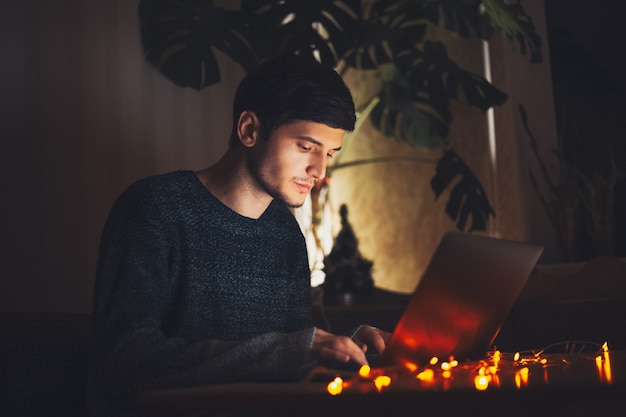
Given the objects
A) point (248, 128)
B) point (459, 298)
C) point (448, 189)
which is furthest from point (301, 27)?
point (459, 298)

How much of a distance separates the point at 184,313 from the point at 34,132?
0.88 meters

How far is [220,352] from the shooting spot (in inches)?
41.3

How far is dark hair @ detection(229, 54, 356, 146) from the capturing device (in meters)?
1.44

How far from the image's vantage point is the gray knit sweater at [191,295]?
3.42ft

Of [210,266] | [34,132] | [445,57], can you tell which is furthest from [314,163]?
[445,57]

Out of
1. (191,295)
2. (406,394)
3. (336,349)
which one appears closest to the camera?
(406,394)

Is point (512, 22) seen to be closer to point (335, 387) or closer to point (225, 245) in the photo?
point (225, 245)

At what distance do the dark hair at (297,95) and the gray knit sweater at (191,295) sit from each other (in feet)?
0.62

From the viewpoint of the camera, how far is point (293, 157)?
1.48 m

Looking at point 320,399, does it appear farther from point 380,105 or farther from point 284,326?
point 380,105

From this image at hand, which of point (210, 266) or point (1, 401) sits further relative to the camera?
point (210, 266)

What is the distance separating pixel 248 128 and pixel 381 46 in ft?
5.15

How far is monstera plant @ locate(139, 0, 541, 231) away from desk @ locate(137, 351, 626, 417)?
1.78 m

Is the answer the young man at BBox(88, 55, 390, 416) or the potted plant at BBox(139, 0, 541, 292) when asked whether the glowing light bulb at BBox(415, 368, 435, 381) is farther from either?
the potted plant at BBox(139, 0, 541, 292)
